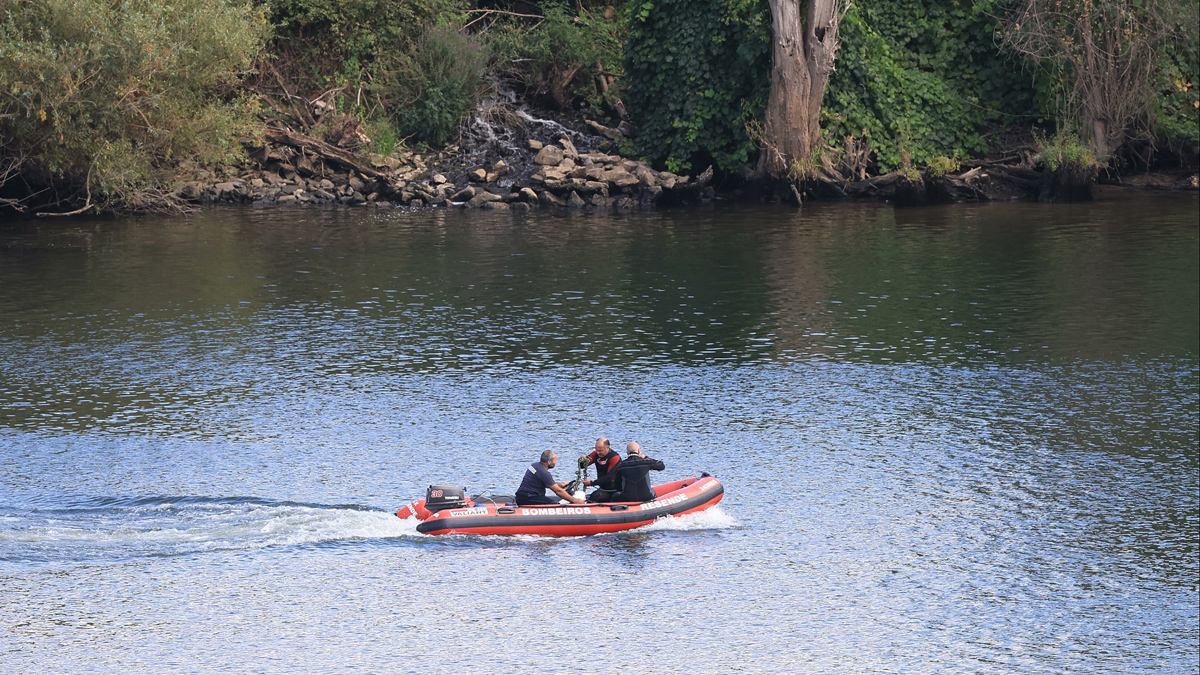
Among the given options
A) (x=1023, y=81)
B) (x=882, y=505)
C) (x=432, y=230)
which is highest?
(x=1023, y=81)

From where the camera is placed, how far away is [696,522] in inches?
674

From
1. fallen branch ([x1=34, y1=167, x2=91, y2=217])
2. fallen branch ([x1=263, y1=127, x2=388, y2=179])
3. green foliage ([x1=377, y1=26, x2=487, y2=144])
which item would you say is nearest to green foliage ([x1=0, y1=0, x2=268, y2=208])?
fallen branch ([x1=34, y1=167, x2=91, y2=217])

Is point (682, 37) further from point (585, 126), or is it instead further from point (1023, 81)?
point (1023, 81)

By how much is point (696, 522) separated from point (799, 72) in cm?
2752

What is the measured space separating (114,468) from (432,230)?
69.3 feet

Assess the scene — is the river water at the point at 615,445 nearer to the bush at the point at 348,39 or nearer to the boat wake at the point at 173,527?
the boat wake at the point at 173,527

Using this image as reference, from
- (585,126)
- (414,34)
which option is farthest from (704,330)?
(414,34)

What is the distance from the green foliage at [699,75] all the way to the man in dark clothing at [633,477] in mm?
27504

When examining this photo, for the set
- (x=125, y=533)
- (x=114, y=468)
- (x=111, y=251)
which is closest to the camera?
(x=125, y=533)

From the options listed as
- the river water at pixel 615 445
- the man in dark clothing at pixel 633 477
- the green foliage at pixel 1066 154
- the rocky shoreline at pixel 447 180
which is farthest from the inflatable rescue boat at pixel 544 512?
the green foliage at pixel 1066 154

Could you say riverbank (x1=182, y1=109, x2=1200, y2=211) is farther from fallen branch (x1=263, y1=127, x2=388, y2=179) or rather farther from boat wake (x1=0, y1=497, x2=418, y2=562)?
boat wake (x1=0, y1=497, x2=418, y2=562)

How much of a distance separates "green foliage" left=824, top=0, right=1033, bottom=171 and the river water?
886cm

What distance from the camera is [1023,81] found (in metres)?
45.9

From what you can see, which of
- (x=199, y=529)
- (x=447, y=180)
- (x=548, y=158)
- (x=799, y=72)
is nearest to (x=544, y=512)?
(x=199, y=529)
